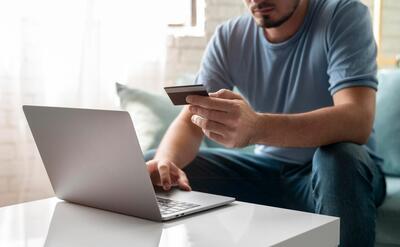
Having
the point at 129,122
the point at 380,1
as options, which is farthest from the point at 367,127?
the point at 380,1

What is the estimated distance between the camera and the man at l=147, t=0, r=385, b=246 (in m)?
1.13

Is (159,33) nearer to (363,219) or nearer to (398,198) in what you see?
(398,198)

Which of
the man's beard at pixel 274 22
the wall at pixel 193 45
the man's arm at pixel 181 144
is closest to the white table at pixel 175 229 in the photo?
the man's arm at pixel 181 144

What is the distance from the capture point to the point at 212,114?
1.03 meters

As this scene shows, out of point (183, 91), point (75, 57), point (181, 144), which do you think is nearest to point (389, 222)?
point (181, 144)

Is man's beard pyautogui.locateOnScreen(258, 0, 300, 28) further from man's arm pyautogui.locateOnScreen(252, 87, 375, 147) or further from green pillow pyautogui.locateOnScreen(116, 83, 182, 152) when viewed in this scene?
green pillow pyautogui.locateOnScreen(116, 83, 182, 152)

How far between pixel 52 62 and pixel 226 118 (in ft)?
3.39

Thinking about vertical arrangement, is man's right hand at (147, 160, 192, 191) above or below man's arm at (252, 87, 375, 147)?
below

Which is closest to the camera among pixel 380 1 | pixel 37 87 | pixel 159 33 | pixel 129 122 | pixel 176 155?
pixel 129 122

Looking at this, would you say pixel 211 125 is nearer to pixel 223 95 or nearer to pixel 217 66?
pixel 223 95

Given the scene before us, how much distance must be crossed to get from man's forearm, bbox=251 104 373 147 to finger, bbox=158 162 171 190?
8.0 inches

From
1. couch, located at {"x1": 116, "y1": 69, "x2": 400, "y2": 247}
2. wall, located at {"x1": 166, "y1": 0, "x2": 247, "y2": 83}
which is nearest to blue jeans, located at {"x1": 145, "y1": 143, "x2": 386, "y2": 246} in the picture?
couch, located at {"x1": 116, "y1": 69, "x2": 400, "y2": 247}

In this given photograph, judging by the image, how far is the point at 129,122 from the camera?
79 centimetres

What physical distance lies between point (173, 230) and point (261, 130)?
389mm
